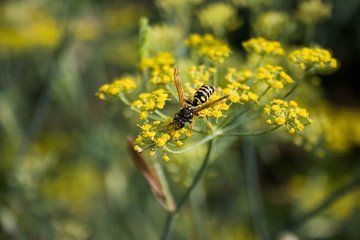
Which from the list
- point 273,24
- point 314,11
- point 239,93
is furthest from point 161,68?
point 314,11

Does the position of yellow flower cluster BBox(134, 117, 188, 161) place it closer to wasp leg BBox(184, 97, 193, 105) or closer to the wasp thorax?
the wasp thorax

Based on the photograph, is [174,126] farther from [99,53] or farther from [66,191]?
[99,53]

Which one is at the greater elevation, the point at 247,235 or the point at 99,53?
the point at 99,53

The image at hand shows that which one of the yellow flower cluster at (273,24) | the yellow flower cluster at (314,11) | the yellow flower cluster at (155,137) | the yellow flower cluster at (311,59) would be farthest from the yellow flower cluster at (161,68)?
the yellow flower cluster at (314,11)

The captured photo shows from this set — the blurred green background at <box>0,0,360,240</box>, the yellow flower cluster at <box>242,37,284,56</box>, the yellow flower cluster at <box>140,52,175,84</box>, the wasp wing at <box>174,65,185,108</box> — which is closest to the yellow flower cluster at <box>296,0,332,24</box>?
the blurred green background at <box>0,0,360,240</box>

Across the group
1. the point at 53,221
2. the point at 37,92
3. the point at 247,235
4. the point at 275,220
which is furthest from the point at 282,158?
the point at 37,92

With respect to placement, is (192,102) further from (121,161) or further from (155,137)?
(121,161)
